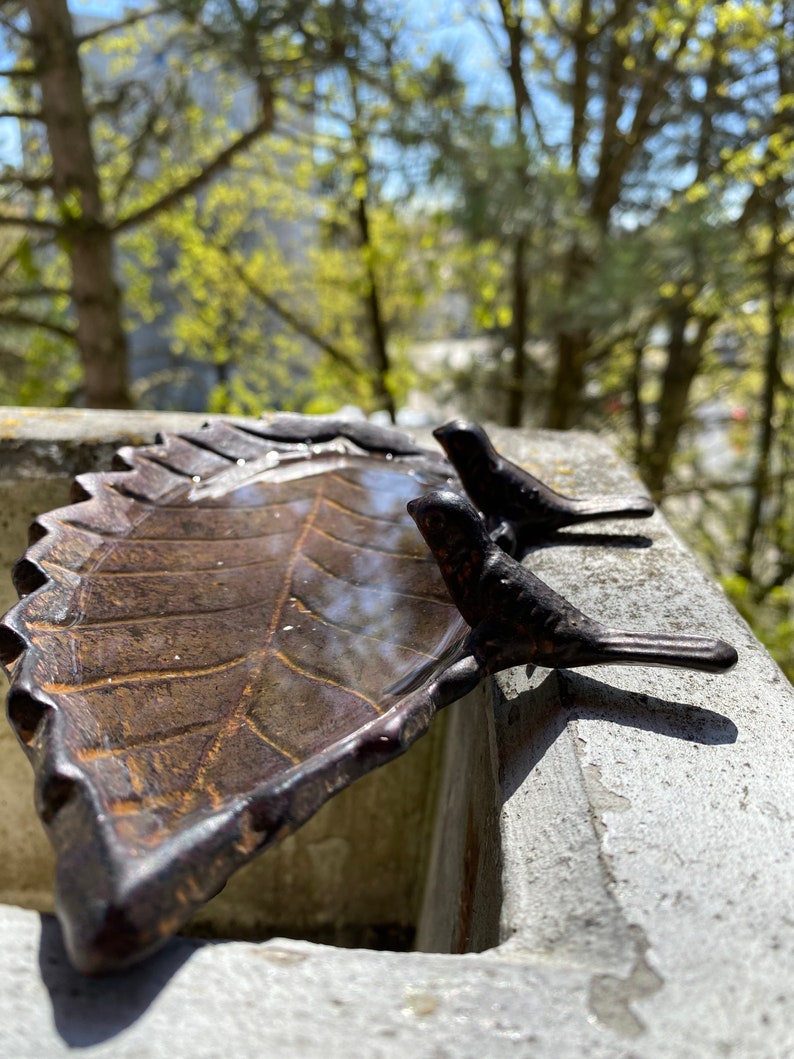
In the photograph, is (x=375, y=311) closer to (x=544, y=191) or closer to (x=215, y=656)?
(x=544, y=191)

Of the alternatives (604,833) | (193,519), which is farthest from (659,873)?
(193,519)

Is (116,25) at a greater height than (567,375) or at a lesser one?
greater

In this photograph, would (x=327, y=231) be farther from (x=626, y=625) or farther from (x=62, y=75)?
(x=626, y=625)

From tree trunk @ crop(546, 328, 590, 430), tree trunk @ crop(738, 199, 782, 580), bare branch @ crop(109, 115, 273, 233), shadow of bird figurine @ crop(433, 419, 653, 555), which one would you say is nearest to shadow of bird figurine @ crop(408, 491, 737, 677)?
shadow of bird figurine @ crop(433, 419, 653, 555)

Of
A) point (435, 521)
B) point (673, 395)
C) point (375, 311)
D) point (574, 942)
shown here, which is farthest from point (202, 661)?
point (673, 395)

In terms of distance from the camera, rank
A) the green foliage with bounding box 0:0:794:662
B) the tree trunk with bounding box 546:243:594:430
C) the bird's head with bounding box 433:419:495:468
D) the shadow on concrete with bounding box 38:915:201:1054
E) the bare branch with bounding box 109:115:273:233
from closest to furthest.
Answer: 1. the shadow on concrete with bounding box 38:915:201:1054
2. the bird's head with bounding box 433:419:495:468
3. the green foliage with bounding box 0:0:794:662
4. the bare branch with bounding box 109:115:273:233
5. the tree trunk with bounding box 546:243:594:430

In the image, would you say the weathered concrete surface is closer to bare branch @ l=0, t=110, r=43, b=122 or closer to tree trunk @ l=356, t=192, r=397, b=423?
bare branch @ l=0, t=110, r=43, b=122
